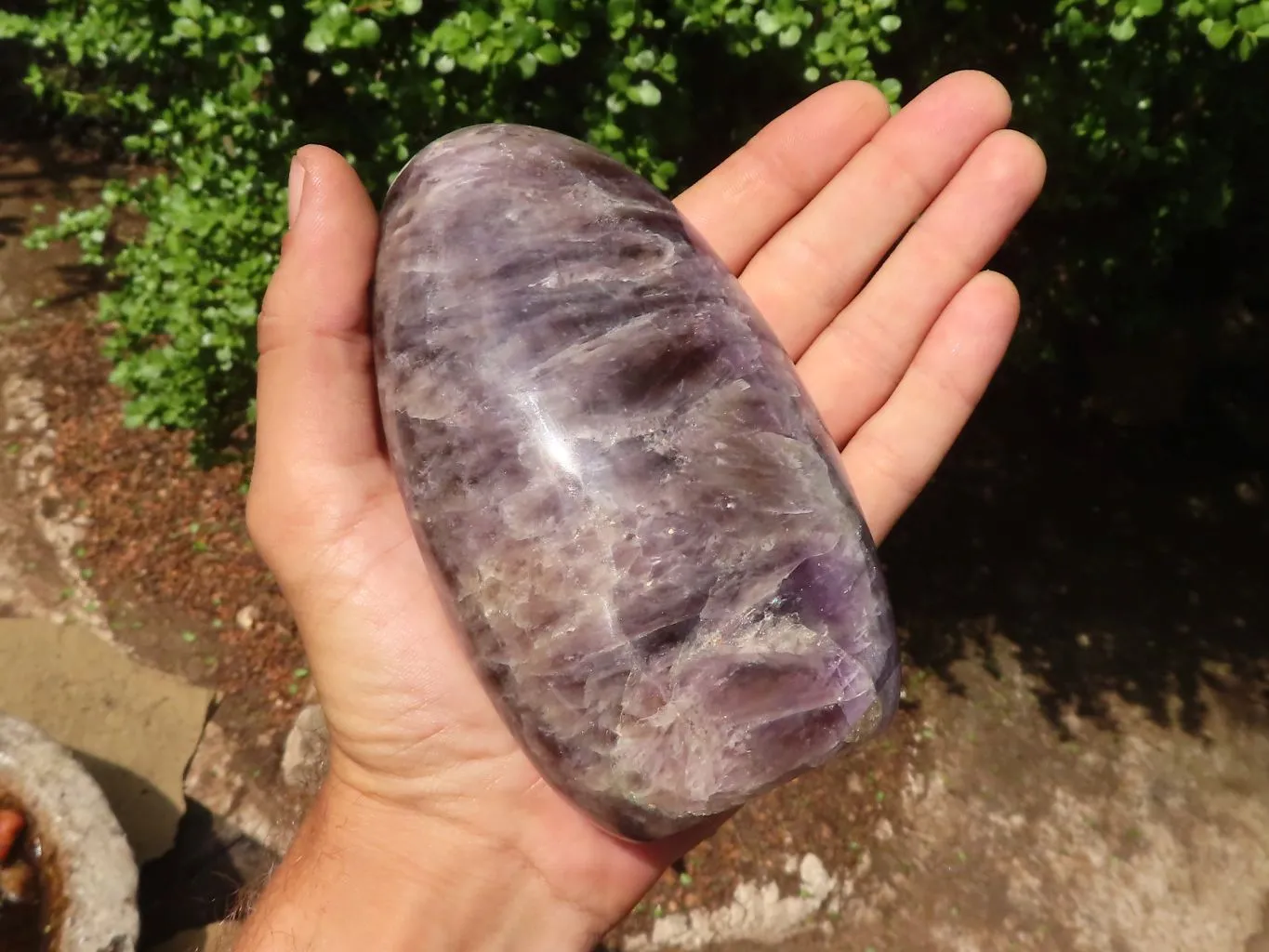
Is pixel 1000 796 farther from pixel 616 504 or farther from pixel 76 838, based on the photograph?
pixel 76 838

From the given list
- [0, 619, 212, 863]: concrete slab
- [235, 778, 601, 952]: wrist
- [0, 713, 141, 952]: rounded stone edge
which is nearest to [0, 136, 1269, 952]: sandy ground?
[0, 619, 212, 863]: concrete slab

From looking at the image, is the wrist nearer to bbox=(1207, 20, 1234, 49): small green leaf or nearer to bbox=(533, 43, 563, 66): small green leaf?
bbox=(533, 43, 563, 66): small green leaf

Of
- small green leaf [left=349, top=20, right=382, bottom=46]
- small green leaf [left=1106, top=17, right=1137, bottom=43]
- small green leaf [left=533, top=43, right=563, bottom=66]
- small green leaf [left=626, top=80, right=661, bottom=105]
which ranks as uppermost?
small green leaf [left=349, top=20, right=382, bottom=46]

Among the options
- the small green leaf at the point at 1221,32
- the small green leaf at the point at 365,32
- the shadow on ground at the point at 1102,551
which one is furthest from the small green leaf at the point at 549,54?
the shadow on ground at the point at 1102,551

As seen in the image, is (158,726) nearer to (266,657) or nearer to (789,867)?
(266,657)

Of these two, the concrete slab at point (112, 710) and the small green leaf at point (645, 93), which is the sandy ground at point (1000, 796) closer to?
the concrete slab at point (112, 710)

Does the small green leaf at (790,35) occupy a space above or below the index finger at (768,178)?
above
